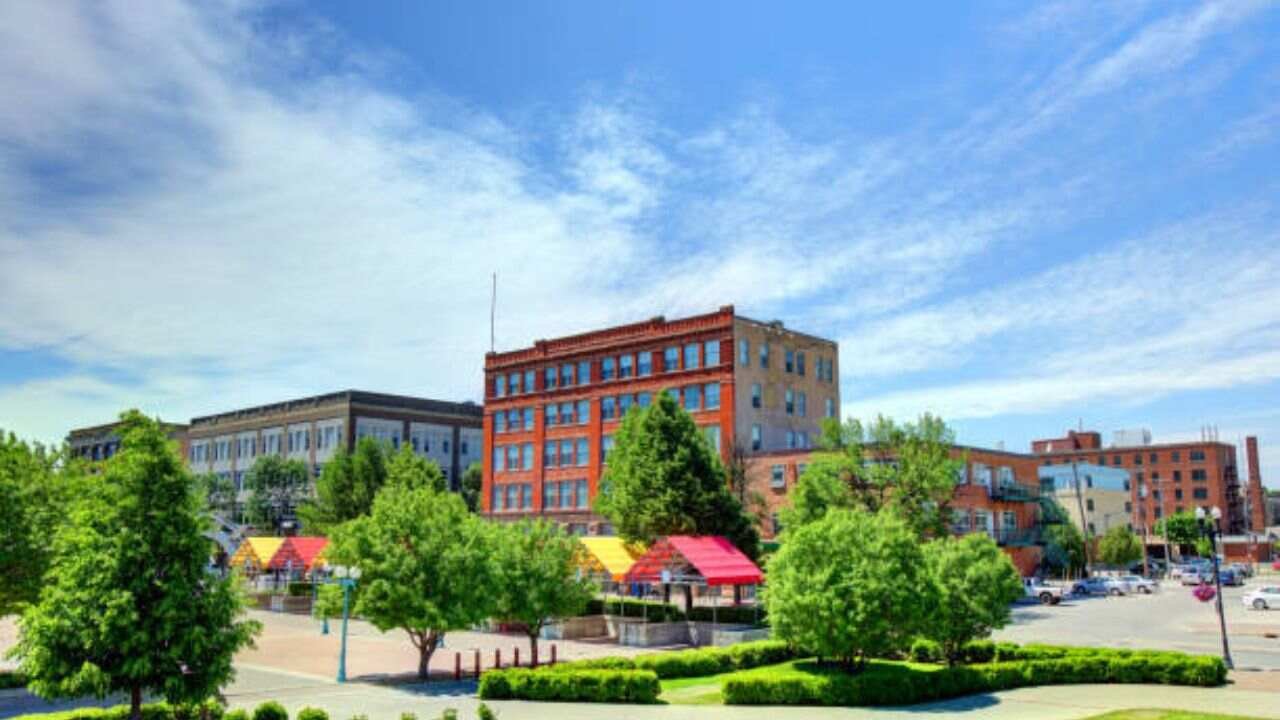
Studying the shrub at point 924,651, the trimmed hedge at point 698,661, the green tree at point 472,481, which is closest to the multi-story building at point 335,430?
the green tree at point 472,481

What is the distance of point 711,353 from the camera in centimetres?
6850

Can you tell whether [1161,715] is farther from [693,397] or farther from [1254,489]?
[1254,489]

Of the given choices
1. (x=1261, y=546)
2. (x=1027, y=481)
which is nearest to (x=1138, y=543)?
(x=1027, y=481)

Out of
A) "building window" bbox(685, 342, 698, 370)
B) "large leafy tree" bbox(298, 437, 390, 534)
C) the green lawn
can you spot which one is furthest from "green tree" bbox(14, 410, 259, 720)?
"large leafy tree" bbox(298, 437, 390, 534)

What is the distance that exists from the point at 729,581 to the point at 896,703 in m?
15.7

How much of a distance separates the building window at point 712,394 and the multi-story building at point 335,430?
4025 cm

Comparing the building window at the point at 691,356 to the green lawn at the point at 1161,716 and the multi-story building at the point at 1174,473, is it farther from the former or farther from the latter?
the multi-story building at the point at 1174,473

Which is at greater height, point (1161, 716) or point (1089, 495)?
point (1089, 495)

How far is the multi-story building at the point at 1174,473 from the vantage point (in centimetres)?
13488

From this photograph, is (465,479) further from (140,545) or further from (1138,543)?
(140,545)

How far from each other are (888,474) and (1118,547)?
50726 millimetres

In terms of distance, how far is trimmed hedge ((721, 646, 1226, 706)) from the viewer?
2708 centimetres

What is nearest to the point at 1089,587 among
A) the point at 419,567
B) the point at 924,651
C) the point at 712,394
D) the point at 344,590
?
the point at 712,394

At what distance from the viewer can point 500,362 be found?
82.8 meters
